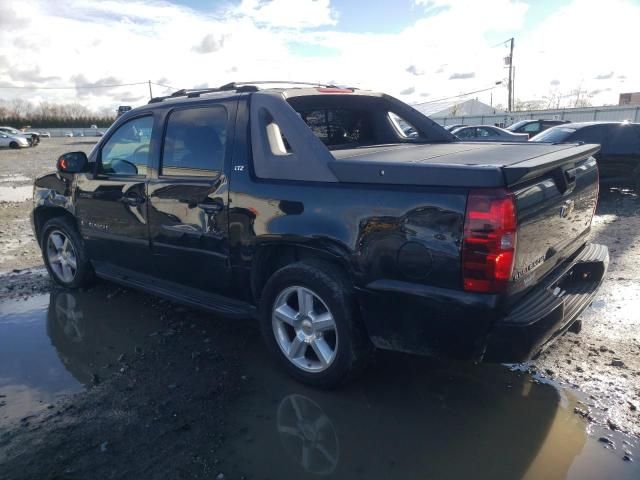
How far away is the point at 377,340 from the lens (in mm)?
2896

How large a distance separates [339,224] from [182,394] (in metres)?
1.55

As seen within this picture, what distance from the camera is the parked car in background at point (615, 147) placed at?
32.3 feet

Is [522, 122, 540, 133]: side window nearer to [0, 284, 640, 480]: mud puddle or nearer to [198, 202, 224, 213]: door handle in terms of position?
[0, 284, 640, 480]: mud puddle

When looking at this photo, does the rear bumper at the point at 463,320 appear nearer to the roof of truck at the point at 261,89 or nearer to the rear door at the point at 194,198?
the rear door at the point at 194,198

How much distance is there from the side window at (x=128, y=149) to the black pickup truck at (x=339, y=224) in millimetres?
18

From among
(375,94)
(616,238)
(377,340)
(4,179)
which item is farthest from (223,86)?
(4,179)

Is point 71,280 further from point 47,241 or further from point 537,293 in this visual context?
point 537,293

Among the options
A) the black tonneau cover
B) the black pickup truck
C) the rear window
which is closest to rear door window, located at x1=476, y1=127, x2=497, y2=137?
the black pickup truck

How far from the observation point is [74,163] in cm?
461

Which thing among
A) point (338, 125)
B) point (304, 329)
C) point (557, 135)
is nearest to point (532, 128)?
point (557, 135)

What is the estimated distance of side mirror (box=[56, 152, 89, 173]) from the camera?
460 centimetres

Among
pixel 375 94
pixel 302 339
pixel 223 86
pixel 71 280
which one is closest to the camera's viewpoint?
pixel 302 339

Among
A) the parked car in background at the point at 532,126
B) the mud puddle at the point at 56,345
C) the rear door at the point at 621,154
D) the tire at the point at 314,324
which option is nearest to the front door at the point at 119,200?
the mud puddle at the point at 56,345

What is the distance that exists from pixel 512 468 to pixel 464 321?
2.58ft
